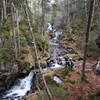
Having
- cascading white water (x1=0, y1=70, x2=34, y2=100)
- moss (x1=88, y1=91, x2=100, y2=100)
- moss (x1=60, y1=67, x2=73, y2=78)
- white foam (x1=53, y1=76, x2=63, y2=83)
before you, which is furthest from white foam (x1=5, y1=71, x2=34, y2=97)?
moss (x1=88, y1=91, x2=100, y2=100)

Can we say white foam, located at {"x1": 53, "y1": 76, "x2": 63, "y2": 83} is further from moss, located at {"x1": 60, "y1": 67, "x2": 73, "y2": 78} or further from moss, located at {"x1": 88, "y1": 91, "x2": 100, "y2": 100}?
moss, located at {"x1": 88, "y1": 91, "x2": 100, "y2": 100}

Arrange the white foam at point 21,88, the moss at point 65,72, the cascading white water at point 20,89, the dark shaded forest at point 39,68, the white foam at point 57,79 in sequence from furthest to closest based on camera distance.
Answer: the moss at point 65,72
the white foam at point 21,88
the white foam at point 57,79
the cascading white water at point 20,89
the dark shaded forest at point 39,68

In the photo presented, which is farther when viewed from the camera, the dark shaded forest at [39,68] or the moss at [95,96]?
the dark shaded forest at [39,68]

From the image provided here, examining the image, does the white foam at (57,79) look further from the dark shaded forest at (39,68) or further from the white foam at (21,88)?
the white foam at (21,88)

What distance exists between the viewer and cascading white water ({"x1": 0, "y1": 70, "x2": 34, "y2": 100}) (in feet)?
43.9

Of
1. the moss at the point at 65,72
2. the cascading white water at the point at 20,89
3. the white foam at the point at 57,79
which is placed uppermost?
the moss at the point at 65,72

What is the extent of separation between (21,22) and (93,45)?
10080 millimetres

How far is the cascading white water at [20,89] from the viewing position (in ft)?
43.9

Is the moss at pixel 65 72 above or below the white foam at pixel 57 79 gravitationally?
above

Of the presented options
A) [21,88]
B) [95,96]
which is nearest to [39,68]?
[95,96]

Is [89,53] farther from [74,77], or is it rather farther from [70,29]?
[70,29]

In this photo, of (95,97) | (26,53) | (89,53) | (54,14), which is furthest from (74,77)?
(54,14)

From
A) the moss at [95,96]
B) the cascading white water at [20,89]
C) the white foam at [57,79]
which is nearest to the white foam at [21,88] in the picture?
the cascading white water at [20,89]

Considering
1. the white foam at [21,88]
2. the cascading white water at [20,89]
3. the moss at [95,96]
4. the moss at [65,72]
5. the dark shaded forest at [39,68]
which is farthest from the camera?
the moss at [65,72]
